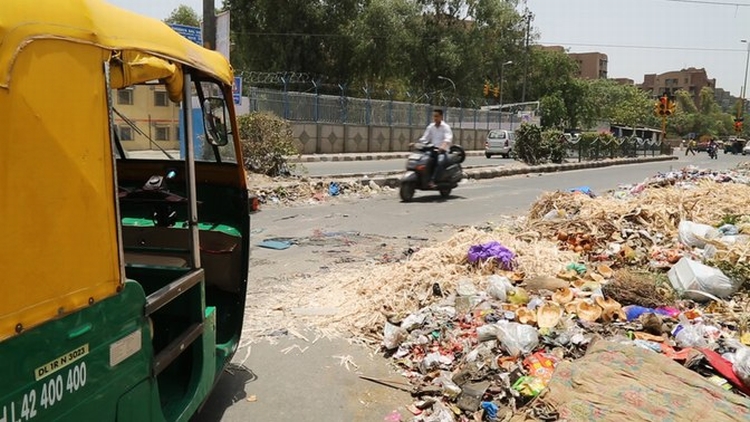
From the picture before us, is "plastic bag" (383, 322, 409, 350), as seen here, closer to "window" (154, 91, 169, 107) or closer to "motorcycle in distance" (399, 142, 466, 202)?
"window" (154, 91, 169, 107)

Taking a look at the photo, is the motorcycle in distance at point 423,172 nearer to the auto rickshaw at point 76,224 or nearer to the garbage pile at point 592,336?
the garbage pile at point 592,336

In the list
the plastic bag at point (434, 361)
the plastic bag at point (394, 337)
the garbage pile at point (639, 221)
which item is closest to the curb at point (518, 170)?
the garbage pile at point (639, 221)

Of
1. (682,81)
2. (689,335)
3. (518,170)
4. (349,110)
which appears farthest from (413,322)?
(682,81)

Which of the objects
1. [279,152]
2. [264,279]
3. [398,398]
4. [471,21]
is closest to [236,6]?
[471,21]

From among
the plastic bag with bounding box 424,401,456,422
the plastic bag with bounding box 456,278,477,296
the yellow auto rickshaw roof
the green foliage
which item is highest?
the green foliage

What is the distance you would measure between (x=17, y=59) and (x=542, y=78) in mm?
63114

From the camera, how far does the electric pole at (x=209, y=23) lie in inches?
455

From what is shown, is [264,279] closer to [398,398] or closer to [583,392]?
[398,398]

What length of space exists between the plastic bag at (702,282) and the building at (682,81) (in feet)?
508

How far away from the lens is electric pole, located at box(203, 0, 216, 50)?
37.9ft

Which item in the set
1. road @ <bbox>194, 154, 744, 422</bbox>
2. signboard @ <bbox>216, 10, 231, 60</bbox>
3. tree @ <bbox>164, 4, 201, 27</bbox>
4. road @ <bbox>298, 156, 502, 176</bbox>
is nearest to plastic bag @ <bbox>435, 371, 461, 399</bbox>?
road @ <bbox>194, 154, 744, 422</bbox>

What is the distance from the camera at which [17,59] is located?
151 cm

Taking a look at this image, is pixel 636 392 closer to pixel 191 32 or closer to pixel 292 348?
pixel 292 348

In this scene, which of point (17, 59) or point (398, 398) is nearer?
point (17, 59)
